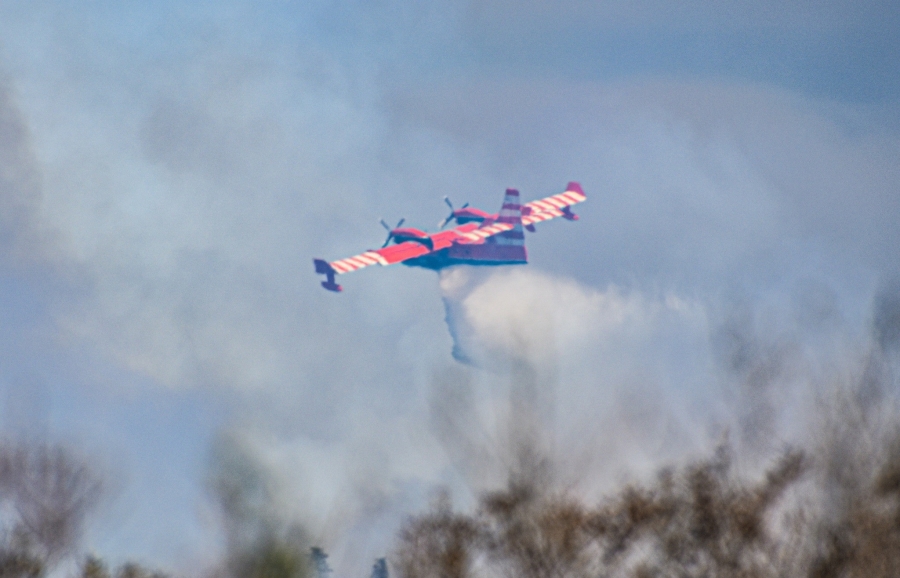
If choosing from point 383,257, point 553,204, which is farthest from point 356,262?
point 553,204

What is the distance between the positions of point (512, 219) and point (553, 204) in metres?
13.4

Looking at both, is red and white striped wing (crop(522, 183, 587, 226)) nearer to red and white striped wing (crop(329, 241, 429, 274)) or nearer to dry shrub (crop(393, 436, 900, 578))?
red and white striped wing (crop(329, 241, 429, 274))

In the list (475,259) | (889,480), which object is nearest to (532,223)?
(475,259)

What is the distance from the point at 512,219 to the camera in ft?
420

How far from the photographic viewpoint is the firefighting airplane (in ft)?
408

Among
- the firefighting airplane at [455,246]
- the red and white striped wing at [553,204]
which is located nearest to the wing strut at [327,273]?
the firefighting airplane at [455,246]

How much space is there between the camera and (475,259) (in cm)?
12450

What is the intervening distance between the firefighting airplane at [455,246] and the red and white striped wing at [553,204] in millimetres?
9905

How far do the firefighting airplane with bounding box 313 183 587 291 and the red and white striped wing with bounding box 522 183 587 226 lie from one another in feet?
32.5

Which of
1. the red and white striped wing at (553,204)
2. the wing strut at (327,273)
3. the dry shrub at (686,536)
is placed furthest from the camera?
the red and white striped wing at (553,204)

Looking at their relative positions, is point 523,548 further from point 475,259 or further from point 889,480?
point 475,259

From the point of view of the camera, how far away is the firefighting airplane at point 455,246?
124438 millimetres

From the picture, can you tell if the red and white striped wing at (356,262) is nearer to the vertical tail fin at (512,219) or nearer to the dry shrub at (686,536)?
the vertical tail fin at (512,219)

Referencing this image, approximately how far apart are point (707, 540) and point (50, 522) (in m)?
30.6
